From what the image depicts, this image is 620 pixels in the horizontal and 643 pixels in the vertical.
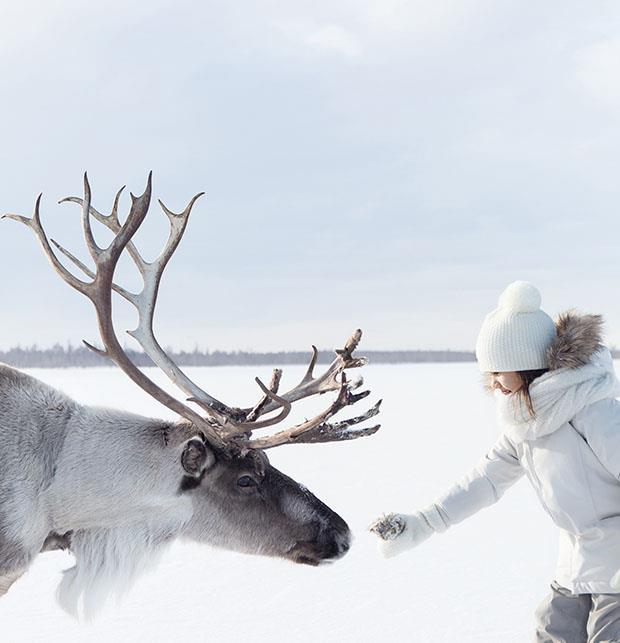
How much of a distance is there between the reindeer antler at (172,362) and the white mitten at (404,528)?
357 mm

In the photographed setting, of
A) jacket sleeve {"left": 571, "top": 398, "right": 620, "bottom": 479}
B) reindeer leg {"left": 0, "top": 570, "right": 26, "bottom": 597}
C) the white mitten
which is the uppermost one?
jacket sleeve {"left": 571, "top": 398, "right": 620, "bottom": 479}

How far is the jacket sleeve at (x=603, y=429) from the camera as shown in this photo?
9.57 ft

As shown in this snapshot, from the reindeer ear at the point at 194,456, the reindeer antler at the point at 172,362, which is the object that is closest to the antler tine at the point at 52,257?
the reindeer antler at the point at 172,362

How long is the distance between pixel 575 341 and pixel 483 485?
0.71 meters

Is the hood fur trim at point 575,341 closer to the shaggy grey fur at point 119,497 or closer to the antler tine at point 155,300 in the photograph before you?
the shaggy grey fur at point 119,497

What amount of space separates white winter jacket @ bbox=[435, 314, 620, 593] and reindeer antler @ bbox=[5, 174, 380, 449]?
0.66 m

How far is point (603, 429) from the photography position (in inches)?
117

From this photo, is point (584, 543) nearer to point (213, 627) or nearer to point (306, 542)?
point (306, 542)

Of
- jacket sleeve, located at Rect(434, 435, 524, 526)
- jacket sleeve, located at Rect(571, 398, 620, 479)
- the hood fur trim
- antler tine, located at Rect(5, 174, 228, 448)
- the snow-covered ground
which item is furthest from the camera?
the snow-covered ground

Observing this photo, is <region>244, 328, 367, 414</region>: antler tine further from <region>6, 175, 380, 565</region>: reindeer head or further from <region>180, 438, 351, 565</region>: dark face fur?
<region>180, 438, 351, 565</region>: dark face fur

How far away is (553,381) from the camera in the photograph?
9.94 feet

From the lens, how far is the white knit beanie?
3152mm

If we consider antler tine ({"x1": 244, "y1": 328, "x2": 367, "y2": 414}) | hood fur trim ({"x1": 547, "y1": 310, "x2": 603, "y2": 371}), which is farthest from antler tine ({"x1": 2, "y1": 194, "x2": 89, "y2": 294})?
hood fur trim ({"x1": 547, "y1": 310, "x2": 603, "y2": 371})

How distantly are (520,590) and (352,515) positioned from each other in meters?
2.02
